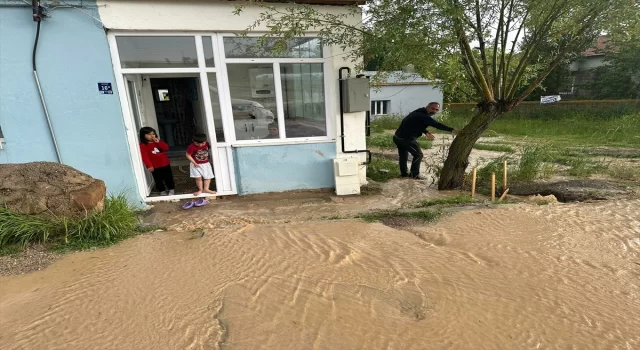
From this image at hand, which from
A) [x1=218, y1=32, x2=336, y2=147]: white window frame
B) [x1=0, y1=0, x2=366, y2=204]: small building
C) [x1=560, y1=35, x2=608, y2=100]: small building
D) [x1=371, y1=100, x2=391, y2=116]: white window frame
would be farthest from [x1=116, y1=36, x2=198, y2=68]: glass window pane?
[x1=560, y1=35, x2=608, y2=100]: small building

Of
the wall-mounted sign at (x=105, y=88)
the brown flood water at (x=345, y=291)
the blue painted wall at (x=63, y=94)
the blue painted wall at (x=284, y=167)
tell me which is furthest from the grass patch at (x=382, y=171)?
the wall-mounted sign at (x=105, y=88)

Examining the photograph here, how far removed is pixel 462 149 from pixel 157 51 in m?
5.68

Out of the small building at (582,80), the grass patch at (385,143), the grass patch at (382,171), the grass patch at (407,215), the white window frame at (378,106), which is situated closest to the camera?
the grass patch at (407,215)

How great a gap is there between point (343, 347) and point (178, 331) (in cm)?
131

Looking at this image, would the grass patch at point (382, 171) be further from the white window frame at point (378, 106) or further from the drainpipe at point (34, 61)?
the white window frame at point (378, 106)

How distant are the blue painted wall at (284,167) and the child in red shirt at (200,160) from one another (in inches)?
19.7

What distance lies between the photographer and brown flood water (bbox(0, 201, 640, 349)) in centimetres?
267

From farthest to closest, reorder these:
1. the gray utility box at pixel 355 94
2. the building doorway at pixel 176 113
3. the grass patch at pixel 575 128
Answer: the grass patch at pixel 575 128 < the building doorway at pixel 176 113 < the gray utility box at pixel 355 94

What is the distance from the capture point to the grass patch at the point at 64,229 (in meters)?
4.12

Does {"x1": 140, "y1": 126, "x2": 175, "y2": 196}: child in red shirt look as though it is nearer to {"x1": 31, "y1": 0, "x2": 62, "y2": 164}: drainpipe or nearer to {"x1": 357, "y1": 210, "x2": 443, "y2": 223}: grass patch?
{"x1": 31, "y1": 0, "x2": 62, "y2": 164}: drainpipe

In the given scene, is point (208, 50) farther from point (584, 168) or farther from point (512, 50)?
point (584, 168)

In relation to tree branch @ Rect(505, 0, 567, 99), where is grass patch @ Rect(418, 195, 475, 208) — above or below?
below

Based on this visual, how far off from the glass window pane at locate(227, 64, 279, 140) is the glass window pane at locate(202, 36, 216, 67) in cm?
30

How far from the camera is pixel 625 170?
7.65 metres
